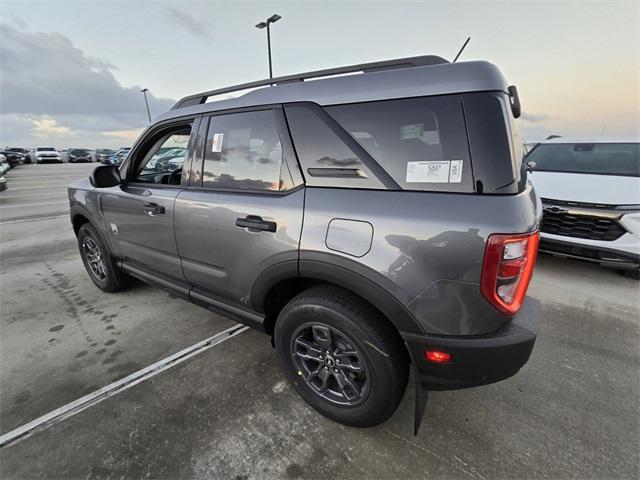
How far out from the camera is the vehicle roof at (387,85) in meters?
1.38

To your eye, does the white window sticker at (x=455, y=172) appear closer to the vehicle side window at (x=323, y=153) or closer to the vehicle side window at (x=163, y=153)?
the vehicle side window at (x=323, y=153)

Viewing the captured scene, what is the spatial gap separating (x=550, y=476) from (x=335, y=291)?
56.0 inches

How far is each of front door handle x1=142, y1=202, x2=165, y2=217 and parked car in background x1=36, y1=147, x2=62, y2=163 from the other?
38.8 m

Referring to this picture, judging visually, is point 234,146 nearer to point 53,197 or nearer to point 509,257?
point 509,257

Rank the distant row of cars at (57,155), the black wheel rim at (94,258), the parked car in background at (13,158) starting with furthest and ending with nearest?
1. the distant row of cars at (57,155)
2. the parked car in background at (13,158)
3. the black wheel rim at (94,258)

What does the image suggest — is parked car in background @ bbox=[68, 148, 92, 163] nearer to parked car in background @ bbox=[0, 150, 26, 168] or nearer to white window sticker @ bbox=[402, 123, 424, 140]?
parked car in background @ bbox=[0, 150, 26, 168]

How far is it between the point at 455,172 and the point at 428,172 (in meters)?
0.11

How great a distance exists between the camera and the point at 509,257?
1.33m

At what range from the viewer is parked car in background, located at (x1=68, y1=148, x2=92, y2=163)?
33.0m

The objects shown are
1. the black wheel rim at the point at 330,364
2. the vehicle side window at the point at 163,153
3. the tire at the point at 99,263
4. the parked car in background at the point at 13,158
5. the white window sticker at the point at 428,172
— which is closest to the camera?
the white window sticker at the point at 428,172

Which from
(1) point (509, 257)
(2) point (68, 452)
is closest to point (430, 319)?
(1) point (509, 257)

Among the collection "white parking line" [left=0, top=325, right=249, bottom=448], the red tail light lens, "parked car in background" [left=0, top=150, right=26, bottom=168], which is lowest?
"white parking line" [left=0, top=325, right=249, bottom=448]

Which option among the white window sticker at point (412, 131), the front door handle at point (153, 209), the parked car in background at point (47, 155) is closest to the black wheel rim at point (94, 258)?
the front door handle at point (153, 209)

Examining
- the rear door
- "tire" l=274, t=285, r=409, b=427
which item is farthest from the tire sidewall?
the rear door
